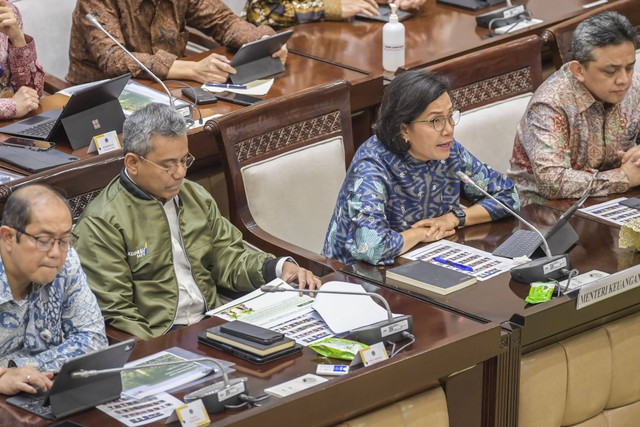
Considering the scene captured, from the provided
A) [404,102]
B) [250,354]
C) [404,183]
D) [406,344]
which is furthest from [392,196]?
[250,354]

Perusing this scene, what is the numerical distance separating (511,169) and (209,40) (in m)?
1.63

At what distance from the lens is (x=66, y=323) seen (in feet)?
8.91

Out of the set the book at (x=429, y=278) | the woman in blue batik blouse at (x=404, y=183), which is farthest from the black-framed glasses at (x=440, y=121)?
the book at (x=429, y=278)

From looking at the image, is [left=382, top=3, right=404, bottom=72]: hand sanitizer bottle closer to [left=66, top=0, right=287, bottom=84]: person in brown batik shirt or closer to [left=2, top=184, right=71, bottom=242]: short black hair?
[left=66, top=0, right=287, bottom=84]: person in brown batik shirt

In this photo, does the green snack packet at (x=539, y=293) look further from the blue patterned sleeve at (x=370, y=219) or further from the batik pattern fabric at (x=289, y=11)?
the batik pattern fabric at (x=289, y=11)

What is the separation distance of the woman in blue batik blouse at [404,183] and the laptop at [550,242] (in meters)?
0.19

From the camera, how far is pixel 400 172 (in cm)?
328

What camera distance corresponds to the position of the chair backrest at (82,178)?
300 cm

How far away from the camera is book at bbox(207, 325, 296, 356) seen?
257 centimetres

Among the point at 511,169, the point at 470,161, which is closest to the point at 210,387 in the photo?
the point at 470,161

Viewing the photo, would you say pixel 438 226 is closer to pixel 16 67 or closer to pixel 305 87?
pixel 305 87

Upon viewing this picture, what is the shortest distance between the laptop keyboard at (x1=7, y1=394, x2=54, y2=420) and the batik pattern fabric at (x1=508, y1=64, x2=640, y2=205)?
1.75 meters

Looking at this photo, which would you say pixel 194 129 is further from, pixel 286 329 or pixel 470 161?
pixel 286 329

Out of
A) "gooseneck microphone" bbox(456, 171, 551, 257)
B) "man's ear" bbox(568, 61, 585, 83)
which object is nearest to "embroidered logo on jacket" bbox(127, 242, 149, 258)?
"gooseneck microphone" bbox(456, 171, 551, 257)
